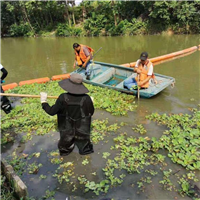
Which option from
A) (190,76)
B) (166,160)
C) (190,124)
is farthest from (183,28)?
(166,160)

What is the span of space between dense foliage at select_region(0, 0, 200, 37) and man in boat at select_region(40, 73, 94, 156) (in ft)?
65.7

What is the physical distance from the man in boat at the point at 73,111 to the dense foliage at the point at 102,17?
20.0 m

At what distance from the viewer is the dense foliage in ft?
67.0

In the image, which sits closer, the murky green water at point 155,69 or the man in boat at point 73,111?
the man in boat at point 73,111

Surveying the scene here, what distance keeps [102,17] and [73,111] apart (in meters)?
24.6

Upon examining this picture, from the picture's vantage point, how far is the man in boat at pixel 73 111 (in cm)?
341

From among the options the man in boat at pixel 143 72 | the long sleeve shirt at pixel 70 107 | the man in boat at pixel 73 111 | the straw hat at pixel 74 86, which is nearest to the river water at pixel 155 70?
the man in boat at pixel 73 111

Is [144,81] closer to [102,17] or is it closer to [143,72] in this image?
[143,72]

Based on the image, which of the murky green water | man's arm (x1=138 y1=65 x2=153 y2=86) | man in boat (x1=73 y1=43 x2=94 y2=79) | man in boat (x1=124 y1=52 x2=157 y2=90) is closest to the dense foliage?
the murky green water

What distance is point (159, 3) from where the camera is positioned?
1995 cm

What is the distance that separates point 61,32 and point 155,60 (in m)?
19.4

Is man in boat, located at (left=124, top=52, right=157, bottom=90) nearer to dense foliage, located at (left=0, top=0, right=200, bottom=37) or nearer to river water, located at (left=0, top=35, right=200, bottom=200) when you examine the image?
river water, located at (left=0, top=35, right=200, bottom=200)

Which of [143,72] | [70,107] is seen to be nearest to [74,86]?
[70,107]

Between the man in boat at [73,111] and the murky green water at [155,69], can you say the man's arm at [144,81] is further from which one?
the man in boat at [73,111]
